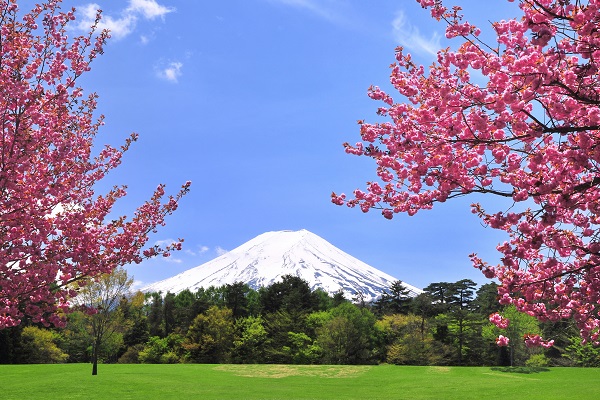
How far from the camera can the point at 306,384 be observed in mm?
30516

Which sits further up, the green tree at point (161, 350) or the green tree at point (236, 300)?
the green tree at point (236, 300)

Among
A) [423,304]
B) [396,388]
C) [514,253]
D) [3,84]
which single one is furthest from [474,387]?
[423,304]

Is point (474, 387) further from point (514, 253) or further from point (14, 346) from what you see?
point (14, 346)

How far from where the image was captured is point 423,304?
60250 mm

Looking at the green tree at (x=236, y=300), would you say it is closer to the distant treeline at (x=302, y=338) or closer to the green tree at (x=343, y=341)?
the distant treeline at (x=302, y=338)

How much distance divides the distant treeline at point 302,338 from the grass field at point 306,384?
823 centimetres

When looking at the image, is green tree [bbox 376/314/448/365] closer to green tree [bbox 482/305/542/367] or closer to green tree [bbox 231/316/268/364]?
green tree [bbox 482/305/542/367]

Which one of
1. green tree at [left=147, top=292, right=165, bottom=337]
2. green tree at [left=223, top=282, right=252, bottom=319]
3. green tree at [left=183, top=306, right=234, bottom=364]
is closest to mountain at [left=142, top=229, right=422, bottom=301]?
green tree at [left=147, top=292, right=165, bottom=337]

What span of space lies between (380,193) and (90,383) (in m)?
24.8

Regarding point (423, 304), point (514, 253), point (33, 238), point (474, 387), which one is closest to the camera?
point (514, 253)

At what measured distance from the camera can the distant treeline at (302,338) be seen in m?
47.6

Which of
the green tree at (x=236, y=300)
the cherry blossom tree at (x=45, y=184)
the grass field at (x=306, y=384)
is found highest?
the cherry blossom tree at (x=45, y=184)

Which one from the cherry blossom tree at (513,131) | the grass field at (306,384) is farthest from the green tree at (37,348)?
the cherry blossom tree at (513,131)

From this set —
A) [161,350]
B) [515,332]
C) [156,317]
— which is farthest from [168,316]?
[515,332]
